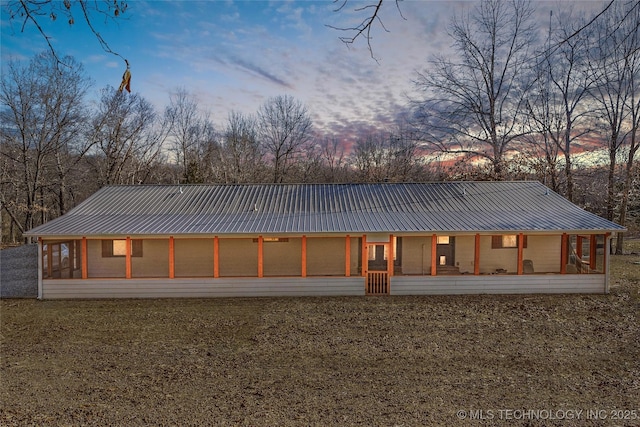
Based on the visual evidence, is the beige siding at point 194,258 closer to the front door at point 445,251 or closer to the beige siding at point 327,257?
the beige siding at point 327,257

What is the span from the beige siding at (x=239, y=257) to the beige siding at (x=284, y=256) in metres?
0.55

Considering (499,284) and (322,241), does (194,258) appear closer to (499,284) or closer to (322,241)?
(322,241)

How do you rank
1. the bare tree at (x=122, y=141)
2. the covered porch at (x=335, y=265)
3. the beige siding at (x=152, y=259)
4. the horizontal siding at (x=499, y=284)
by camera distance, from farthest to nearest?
1. the bare tree at (x=122, y=141)
2. the beige siding at (x=152, y=259)
3. the horizontal siding at (x=499, y=284)
4. the covered porch at (x=335, y=265)

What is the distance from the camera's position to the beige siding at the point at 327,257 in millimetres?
16281

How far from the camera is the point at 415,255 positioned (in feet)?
54.2

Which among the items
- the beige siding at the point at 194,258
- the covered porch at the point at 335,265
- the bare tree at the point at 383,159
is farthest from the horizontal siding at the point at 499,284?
the bare tree at the point at 383,159

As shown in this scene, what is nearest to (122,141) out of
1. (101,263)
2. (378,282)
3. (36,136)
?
(36,136)

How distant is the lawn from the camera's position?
6203 mm

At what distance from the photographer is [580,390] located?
6918 millimetres

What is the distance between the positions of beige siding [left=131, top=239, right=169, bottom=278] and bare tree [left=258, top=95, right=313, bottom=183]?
2312 cm

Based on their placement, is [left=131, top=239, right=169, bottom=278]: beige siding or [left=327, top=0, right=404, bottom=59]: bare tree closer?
[left=327, top=0, right=404, bottom=59]: bare tree

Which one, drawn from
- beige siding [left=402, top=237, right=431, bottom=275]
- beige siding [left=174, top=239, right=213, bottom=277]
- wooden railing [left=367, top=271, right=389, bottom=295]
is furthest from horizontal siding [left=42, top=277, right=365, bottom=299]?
beige siding [left=402, top=237, right=431, bottom=275]

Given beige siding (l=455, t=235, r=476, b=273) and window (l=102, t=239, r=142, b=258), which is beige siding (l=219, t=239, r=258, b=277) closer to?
window (l=102, t=239, r=142, b=258)

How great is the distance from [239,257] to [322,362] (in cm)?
882
